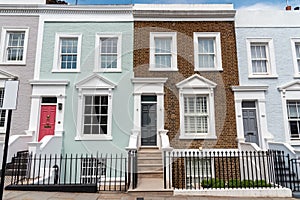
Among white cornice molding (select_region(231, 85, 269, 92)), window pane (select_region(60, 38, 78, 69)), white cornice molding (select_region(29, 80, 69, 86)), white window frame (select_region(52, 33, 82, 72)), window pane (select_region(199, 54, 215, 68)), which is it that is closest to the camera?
white cornice molding (select_region(29, 80, 69, 86))

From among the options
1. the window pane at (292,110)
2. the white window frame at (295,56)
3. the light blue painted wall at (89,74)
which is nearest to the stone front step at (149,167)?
the light blue painted wall at (89,74)

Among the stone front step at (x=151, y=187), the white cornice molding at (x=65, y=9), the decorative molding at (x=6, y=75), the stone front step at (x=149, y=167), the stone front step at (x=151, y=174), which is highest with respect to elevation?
the white cornice molding at (x=65, y=9)

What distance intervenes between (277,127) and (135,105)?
692 centimetres

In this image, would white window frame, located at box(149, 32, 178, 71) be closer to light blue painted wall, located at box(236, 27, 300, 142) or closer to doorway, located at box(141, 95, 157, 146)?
doorway, located at box(141, 95, 157, 146)

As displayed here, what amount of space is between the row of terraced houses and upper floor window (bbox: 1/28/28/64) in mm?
50

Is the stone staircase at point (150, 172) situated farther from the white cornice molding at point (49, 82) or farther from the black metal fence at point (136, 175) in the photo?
the white cornice molding at point (49, 82)

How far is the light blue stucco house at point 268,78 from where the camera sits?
1100 centimetres

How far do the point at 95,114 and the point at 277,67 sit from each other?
942cm

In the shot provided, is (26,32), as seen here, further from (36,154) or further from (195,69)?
(195,69)

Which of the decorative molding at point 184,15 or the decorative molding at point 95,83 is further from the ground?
the decorative molding at point 184,15

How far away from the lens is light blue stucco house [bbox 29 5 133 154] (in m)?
10.8

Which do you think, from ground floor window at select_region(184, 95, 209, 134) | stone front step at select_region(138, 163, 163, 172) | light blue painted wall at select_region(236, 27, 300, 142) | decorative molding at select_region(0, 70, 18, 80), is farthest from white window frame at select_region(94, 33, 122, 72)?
light blue painted wall at select_region(236, 27, 300, 142)

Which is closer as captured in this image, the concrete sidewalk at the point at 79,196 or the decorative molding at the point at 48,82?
the concrete sidewalk at the point at 79,196

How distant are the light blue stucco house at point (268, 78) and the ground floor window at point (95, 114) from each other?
21.1ft
